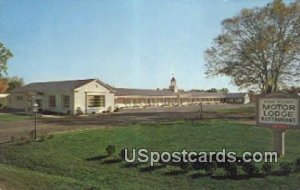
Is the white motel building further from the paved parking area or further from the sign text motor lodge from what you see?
the sign text motor lodge

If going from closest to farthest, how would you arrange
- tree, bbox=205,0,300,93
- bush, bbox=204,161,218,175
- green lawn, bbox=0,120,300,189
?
1. green lawn, bbox=0,120,300,189
2. bush, bbox=204,161,218,175
3. tree, bbox=205,0,300,93

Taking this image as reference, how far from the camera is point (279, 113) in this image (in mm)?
13805

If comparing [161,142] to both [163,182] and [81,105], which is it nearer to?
[163,182]

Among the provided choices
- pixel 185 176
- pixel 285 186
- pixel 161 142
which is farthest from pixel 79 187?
pixel 161 142

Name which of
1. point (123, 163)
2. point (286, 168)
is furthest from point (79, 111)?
point (286, 168)

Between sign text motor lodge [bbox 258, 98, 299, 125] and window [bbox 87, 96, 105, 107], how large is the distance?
28.5 metres

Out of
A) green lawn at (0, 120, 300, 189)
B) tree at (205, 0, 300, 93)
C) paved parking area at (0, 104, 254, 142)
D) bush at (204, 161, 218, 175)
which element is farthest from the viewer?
tree at (205, 0, 300, 93)

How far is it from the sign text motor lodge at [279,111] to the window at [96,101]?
93.6 ft

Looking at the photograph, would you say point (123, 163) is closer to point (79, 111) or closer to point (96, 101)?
point (79, 111)

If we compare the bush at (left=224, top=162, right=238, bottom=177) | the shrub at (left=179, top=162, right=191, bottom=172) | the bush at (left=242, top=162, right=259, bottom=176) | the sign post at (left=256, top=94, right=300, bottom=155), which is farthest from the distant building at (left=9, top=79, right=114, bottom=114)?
the bush at (left=242, top=162, right=259, bottom=176)

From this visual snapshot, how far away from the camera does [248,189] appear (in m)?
11.4

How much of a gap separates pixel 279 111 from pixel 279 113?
0.10 m

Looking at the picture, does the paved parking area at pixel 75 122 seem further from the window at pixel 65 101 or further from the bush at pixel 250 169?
the bush at pixel 250 169

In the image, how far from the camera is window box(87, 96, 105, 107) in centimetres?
4106
